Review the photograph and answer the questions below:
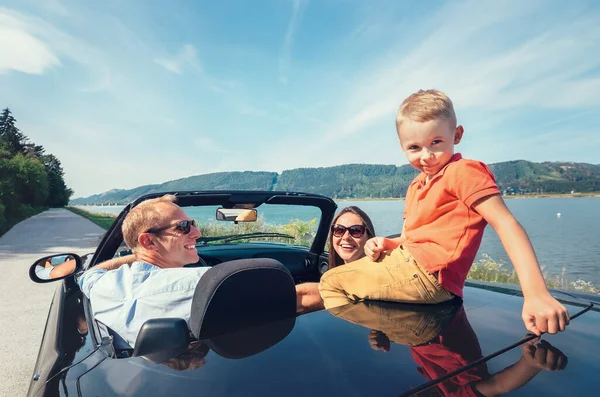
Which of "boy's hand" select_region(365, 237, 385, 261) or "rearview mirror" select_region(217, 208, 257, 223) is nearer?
"boy's hand" select_region(365, 237, 385, 261)

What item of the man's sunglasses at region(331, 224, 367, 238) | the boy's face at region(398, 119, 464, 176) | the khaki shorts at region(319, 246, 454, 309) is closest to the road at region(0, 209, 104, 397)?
the man's sunglasses at region(331, 224, 367, 238)

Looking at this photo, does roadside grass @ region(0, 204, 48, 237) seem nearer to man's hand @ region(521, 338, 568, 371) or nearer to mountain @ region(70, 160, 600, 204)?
man's hand @ region(521, 338, 568, 371)

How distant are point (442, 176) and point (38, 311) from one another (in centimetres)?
684

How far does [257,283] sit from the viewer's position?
1565 mm

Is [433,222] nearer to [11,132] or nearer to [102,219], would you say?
[102,219]

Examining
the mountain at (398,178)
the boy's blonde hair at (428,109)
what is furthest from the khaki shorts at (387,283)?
the mountain at (398,178)

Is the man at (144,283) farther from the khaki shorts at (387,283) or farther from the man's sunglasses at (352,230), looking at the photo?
the man's sunglasses at (352,230)

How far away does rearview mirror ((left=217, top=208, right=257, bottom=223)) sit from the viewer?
10.7 ft

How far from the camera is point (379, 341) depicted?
139 cm

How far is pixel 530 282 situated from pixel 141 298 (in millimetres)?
1571

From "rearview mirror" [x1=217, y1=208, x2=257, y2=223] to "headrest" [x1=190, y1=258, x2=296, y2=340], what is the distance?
1638 mm

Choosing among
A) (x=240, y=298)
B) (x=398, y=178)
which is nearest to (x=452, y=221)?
(x=240, y=298)

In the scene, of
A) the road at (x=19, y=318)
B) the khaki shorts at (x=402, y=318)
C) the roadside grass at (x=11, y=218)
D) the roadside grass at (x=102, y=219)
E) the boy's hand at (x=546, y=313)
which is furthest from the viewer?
the roadside grass at (x=102, y=219)

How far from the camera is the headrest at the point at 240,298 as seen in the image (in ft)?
4.91
